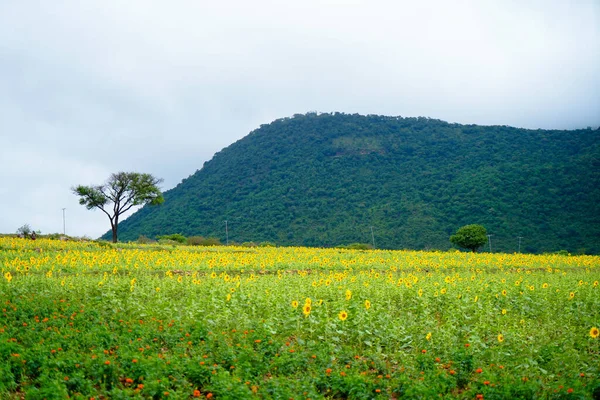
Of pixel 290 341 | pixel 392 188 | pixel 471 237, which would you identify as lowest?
pixel 290 341

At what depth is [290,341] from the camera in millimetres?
8016

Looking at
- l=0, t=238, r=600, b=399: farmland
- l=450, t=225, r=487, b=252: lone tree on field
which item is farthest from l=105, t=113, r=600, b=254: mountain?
l=0, t=238, r=600, b=399: farmland

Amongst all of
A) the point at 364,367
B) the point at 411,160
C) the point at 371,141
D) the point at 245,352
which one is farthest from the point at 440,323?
the point at 371,141

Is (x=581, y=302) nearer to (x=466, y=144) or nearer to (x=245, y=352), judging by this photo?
(x=245, y=352)

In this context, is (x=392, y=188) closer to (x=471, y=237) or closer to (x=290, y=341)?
(x=471, y=237)

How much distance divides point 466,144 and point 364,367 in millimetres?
66781

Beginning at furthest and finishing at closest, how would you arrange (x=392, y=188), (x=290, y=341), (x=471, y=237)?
(x=392, y=188)
(x=471, y=237)
(x=290, y=341)

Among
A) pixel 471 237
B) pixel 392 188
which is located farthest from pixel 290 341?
pixel 392 188

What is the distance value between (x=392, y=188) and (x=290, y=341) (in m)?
53.8

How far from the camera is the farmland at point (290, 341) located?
19.6 feet

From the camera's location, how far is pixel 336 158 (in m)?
71.8

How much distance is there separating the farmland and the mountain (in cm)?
3691

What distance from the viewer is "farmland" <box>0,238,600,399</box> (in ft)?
19.6

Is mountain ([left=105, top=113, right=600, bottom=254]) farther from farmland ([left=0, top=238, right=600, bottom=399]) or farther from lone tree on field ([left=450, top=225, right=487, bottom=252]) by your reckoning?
farmland ([left=0, top=238, right=600, bottom=399])
